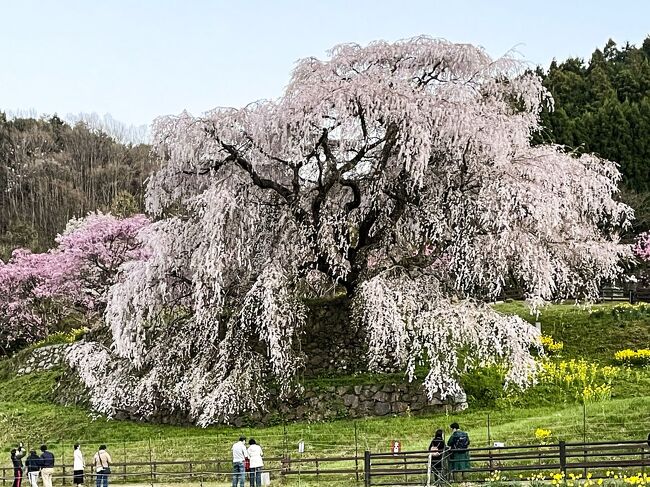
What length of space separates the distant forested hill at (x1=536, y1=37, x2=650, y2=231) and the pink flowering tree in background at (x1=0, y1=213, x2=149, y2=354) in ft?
62.8

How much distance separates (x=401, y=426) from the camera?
1825 cm

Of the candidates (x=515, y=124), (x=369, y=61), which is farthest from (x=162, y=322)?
(x=515, y=124)

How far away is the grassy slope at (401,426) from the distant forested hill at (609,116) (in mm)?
12524

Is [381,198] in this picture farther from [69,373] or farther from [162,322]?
[69,373]

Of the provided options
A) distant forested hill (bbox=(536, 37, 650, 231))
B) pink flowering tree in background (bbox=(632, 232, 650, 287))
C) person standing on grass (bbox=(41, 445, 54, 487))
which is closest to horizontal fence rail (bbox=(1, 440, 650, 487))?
person standing on grass (bbox=(41, 445, 54, 487))

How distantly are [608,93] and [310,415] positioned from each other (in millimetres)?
33342

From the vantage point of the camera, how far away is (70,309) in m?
38.6

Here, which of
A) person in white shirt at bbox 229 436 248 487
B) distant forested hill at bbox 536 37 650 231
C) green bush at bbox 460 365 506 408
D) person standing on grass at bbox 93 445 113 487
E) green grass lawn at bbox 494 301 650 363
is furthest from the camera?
distant forested hill at bbox 536 37 650 231

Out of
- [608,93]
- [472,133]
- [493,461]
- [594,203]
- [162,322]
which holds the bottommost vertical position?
[493,461]

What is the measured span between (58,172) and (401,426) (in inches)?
2134

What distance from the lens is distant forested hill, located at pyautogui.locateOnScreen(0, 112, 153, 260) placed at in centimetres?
6181

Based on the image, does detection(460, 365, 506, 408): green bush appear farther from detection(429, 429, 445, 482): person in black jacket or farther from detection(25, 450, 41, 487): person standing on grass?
detection(25, 450, 41, 487): person standing on grass

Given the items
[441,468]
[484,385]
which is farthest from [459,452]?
[484,385]

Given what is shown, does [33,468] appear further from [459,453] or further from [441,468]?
[459,453]
